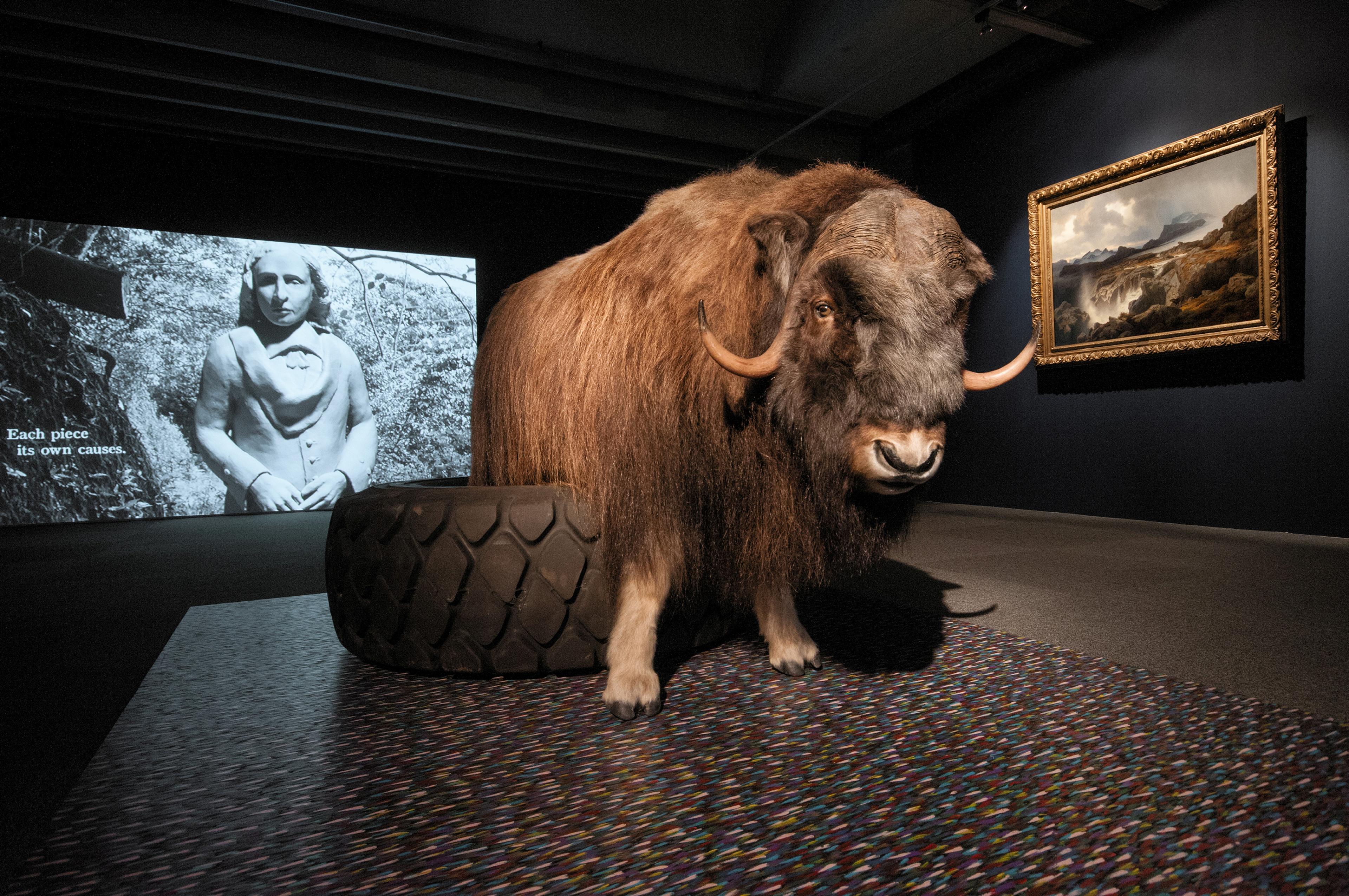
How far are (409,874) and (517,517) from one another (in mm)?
718

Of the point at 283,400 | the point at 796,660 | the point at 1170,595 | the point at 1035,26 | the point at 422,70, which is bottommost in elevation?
the point at 1170,595

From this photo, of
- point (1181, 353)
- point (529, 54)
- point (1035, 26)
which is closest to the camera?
point (1181, 353)

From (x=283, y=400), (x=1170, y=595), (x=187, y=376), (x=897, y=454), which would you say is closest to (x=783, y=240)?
(x=897, y=454)

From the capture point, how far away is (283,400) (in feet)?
19.7

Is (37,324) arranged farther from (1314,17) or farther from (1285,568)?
(1314,17)

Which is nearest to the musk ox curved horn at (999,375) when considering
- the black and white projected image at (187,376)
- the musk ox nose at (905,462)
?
the musk ox nose at (905,462)

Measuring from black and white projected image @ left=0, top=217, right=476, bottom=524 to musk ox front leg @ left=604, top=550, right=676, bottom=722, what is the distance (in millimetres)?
4586

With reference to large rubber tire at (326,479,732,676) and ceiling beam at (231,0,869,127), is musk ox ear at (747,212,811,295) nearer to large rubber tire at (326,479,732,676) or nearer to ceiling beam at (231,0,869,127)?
large rubber tire at (326,479,732,676)

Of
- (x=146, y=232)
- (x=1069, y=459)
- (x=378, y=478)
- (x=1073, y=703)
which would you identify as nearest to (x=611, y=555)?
(x=1073, y=703)

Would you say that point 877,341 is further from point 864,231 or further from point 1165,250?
point 1165,250

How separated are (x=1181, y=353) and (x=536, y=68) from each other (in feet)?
15.8

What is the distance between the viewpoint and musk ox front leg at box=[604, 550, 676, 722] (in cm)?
138

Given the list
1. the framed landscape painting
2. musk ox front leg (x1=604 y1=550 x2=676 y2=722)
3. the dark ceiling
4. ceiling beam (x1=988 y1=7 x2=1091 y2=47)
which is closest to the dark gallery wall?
the framed landscape painting

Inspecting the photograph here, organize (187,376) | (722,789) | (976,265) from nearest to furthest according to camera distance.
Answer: (722,789)
(976,265)
(187,376)
